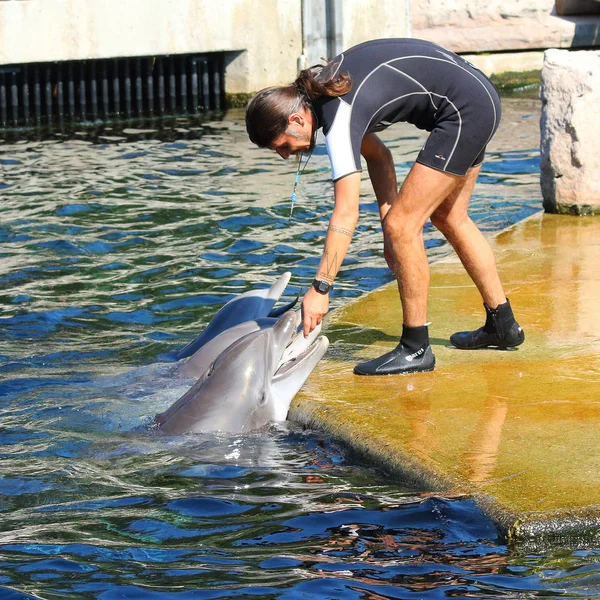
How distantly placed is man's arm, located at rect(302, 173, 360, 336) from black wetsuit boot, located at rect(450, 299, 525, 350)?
3.33 ft

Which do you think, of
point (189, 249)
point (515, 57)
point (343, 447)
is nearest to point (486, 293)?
point (343, 447)

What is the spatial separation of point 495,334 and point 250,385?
1213 mm

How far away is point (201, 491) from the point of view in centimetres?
431

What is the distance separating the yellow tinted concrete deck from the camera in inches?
150

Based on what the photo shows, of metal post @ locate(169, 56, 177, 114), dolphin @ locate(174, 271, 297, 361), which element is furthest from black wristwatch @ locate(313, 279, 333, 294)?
metal post @ locate(169, 56, 177, 114)

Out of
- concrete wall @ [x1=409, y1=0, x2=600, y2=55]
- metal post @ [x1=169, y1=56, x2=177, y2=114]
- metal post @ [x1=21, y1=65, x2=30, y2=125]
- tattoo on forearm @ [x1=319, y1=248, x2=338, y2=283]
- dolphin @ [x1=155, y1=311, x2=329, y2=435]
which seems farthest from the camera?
concrete wall @ [x1=409, y1=0, x2=600, y2=55]

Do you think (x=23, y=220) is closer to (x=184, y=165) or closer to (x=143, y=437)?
(x=184, y=165)

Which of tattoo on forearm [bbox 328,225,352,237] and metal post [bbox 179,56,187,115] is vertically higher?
metal post [bbox 179,56,187,115]

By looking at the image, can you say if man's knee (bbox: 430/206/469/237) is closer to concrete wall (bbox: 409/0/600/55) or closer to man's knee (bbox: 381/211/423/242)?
man's knee (bbox: 381/211/423/242)

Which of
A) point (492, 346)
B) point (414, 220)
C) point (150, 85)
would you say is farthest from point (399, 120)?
point (150, 85)

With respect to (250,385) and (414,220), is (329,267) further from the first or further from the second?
(250,385)

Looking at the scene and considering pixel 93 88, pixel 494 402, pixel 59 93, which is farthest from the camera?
pixel 93 88

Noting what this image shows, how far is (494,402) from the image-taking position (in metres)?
4.59

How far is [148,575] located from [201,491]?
0.77 metres
